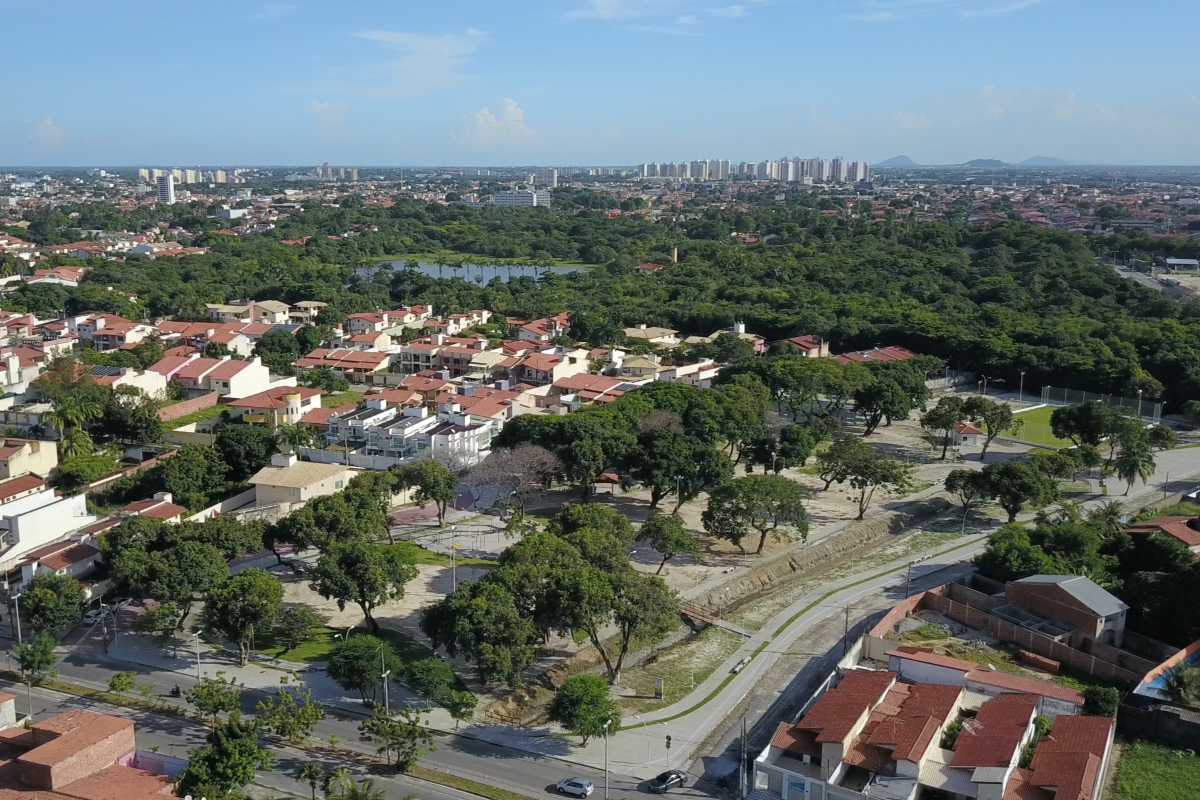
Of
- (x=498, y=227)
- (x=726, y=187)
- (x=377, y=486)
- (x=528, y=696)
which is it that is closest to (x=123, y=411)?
(x=377, y=486)

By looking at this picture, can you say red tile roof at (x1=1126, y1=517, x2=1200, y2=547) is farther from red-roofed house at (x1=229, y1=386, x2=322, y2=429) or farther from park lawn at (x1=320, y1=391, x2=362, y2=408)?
park lawn at (x1=320, y1=391, x2=362, y2=408)

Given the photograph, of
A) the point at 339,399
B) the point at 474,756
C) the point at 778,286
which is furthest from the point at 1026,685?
the point at 778,286

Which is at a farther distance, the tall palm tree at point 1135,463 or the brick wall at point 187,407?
the brick wall at point 187,407

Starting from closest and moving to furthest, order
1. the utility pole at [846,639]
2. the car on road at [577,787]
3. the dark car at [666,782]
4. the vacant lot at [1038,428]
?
the car on road at [577,787] < the dark car at [666,782] < the utility pole at [846,639] < the vacant lot at [1038,428]

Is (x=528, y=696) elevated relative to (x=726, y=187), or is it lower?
lower

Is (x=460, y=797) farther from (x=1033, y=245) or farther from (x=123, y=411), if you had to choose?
(x=1033, y=245)

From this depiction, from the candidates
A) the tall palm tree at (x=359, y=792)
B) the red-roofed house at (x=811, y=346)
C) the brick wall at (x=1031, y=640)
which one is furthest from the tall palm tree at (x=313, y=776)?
the red-roofed house at (x=811, y=346)

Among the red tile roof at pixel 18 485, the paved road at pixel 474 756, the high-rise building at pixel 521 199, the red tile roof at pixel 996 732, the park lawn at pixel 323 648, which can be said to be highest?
the high-rise building at pixel 521 199

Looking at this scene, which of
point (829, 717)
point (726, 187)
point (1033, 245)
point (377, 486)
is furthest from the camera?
point (726, 187)

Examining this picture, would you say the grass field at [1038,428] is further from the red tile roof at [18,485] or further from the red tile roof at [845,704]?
the red tile roof at [18,485]
